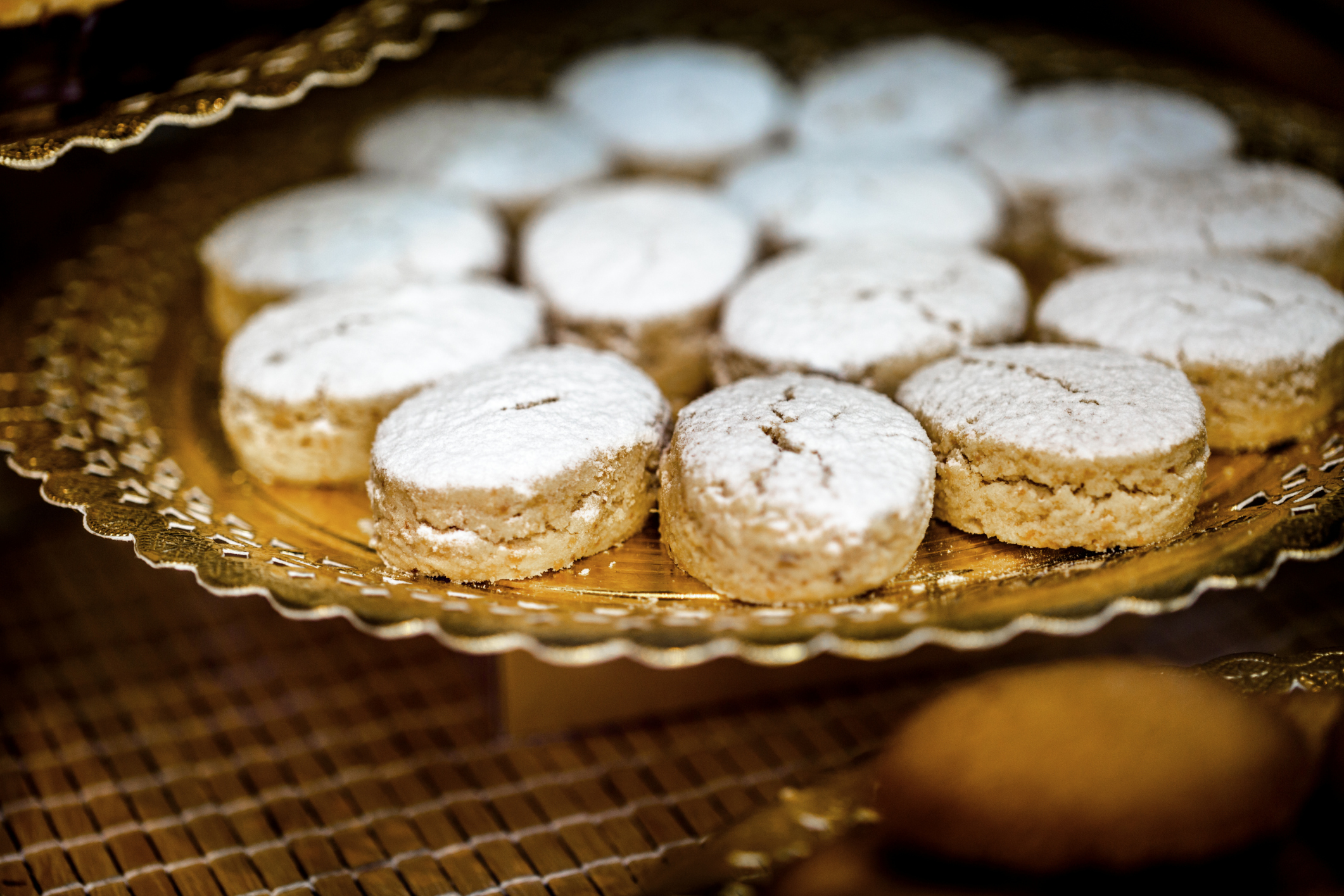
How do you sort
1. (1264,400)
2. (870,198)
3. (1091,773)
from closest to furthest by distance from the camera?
(1091,773), (1264,400), (870,198)

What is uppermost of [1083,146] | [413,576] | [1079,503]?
[1083,146]

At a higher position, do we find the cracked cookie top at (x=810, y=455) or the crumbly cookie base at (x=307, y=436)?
the cracked cookie top at (x=810, y=455)

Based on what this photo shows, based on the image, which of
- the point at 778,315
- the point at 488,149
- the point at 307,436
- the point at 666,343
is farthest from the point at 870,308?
the point at 488,149

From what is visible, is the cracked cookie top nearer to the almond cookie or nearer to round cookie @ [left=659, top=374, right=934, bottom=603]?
round cookie @ [left=659, top=374, right=934, bottom=603]

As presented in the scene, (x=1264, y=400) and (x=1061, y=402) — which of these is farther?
(x=1264, y=400)

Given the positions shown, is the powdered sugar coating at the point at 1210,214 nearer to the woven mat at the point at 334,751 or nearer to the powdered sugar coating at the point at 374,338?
the woven mat at the point at 334,751

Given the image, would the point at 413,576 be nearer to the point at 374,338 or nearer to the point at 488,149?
the point at 374,338

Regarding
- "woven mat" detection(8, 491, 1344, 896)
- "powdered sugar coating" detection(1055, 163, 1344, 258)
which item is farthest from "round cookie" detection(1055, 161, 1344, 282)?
"woven mat" detection(8, 491, 1344, 896)

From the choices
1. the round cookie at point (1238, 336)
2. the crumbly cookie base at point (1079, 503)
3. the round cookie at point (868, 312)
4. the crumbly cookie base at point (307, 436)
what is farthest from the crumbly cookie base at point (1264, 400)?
the crumbly cookie base at point (307, 436)
